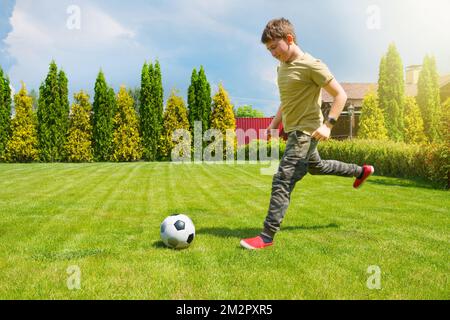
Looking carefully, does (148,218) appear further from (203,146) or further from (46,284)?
(203,146)

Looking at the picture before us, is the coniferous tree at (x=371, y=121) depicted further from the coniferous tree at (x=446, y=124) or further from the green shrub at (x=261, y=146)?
the coniferous tree at (x=446, y=124)

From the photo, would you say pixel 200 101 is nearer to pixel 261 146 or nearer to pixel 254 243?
pixel 261 146

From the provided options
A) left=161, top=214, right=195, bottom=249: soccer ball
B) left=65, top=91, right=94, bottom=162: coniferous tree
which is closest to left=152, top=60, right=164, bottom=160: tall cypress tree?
left=65, top=91, right=94, bottom=162: coniferous tree

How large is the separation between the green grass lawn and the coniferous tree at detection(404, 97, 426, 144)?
21727mm

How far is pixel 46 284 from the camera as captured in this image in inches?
139

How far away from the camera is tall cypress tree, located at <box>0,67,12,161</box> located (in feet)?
84.2

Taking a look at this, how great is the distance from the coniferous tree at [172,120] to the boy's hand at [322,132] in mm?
22942

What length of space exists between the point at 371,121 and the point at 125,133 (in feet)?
49.3

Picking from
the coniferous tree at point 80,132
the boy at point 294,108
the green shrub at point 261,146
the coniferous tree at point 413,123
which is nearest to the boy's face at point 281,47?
the boy at point 294,108

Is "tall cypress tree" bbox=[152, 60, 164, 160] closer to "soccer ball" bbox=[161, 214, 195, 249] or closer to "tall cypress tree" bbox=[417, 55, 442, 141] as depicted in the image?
"tall cypress tree" bbox=[417, 55, 442, 141]

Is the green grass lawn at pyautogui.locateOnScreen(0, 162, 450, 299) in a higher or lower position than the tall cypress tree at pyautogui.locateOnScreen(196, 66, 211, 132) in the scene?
lower

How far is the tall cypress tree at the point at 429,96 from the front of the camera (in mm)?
30406

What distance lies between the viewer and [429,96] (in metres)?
30.9

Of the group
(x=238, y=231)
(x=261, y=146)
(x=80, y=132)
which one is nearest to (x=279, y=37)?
(x=238, y=231)
